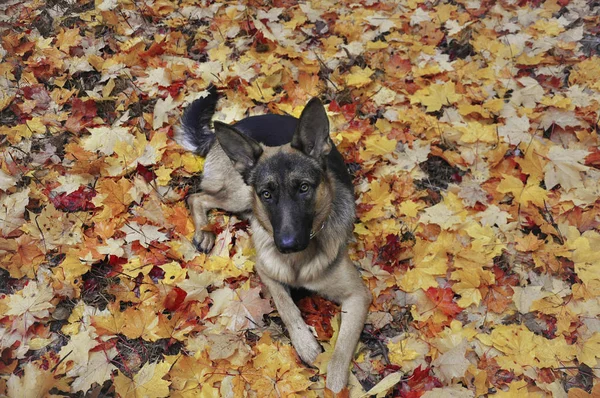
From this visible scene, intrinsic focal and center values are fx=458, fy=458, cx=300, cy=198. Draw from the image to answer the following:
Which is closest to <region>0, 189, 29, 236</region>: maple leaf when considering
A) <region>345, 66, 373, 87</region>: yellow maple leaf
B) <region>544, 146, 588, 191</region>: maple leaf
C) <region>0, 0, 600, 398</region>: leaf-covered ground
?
<region>0, 0, 600, 398</region>: leaf-covered ground

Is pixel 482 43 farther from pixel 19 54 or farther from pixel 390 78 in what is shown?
pixel 19 54

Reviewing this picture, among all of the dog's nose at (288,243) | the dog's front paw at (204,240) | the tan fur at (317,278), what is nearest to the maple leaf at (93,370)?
the dog's front paw at (204,240)

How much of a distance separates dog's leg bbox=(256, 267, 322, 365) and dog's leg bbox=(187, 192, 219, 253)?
26.3 inches

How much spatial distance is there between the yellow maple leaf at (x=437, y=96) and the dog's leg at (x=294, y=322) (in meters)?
2.56

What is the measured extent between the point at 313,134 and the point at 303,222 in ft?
2.18

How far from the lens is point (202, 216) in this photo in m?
4.35

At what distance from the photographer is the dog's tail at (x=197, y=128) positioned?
470 cm

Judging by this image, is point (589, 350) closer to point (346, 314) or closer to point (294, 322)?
point (346, 314)

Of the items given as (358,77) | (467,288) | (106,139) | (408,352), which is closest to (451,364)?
(408,352)

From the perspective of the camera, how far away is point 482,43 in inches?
217

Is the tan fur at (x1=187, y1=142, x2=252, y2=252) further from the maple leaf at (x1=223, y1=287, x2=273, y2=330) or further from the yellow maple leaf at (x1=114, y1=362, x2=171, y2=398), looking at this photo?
the yellow maple leaf at (x1=114, y1=362, x2=171, y2=398)

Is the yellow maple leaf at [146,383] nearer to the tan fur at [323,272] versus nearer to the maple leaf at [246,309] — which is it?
the maple leaf at [246,309]

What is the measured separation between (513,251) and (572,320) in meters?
0.70

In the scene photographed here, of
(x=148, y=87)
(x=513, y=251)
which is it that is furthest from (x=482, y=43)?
(x=148, y=87)
